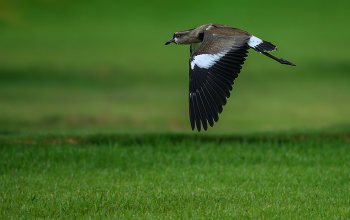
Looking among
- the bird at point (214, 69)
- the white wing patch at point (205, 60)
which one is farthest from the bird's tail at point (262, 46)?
the white wing patch at point (205, 60)

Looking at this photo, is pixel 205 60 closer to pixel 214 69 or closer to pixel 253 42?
pixel 214 69

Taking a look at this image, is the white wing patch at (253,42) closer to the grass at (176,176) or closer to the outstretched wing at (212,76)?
the outstretched wing at (212,76)

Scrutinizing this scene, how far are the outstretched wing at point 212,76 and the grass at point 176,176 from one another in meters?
1.06

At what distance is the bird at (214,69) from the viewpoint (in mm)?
5176

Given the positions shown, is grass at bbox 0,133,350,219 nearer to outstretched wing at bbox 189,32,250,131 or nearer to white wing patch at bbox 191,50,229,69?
outstretched wing at bbox 189,32,250,131

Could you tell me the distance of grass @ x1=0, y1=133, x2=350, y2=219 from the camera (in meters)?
5.09

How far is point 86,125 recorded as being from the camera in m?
10.4

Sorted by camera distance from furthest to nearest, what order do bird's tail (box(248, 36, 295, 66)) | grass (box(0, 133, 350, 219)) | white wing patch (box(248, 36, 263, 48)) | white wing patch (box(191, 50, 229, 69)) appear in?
1. white wing patch (box(248, 36, 263, 48))
2. bird's tail (box(248, 36, 295, 66))
3. white wing patch (box(191, 50, 229, 69))
4. grass (box(0, 133, 350, 219))

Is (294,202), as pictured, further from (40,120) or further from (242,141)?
(40,120)

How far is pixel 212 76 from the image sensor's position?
17.9 ft

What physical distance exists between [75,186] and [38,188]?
49 centimetres

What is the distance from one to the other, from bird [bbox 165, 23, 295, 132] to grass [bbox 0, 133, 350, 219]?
3.49 feet

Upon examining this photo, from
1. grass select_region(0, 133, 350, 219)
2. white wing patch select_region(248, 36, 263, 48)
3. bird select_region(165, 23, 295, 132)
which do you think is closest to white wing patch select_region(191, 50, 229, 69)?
bird select_region(165, 23, 295, 132)

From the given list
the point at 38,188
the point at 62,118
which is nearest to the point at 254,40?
the point at 38,188
